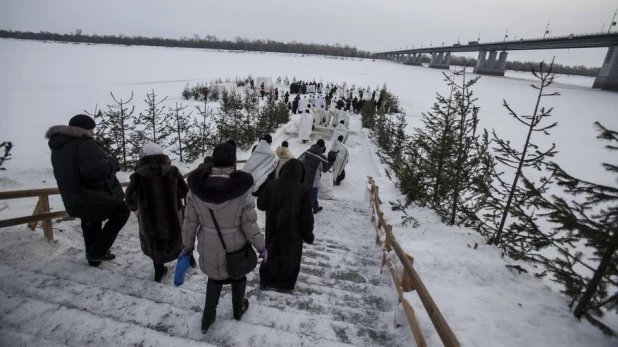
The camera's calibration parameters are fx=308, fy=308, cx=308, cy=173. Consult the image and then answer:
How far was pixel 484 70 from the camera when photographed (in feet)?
189

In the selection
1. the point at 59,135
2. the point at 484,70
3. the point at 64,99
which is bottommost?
the point at 64,99

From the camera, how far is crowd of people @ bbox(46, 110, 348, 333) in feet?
7.71

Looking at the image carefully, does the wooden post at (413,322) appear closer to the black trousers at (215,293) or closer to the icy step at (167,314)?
the icy step at (167,314)

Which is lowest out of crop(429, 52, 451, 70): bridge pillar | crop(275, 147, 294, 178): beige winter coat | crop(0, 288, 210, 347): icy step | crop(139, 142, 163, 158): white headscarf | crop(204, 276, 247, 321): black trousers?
crop(0, 288, 210, 347): icy step

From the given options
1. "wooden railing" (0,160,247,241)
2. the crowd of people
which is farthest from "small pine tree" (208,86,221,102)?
the crowd of people

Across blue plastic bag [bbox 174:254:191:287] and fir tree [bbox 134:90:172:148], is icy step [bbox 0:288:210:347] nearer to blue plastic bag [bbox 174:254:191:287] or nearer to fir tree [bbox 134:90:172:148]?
blue plastic bag [bbox 174:254:191:287]

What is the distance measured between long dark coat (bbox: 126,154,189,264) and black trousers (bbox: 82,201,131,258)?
0.99 ft

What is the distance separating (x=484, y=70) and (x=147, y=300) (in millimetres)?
67830

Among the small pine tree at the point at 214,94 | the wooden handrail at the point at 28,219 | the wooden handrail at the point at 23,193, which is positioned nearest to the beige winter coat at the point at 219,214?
the wooden handrail at the point at 28,219

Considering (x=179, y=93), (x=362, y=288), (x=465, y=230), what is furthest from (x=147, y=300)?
(x=179, y=93)

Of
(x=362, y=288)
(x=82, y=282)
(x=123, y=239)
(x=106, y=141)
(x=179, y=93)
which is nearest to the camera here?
(x=82, y=282)

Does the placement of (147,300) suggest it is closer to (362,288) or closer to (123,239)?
(123,239)

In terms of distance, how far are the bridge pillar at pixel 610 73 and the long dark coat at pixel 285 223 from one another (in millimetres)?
44832

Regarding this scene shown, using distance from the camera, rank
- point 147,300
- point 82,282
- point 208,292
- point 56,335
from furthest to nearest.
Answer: point 82,282
point 147,300
point 208,292
point 56,335
